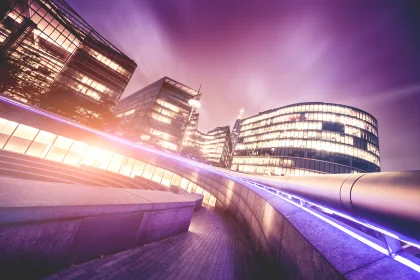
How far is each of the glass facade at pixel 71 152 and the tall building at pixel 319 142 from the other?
42.4 meters

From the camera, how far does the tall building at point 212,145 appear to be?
12075 cm

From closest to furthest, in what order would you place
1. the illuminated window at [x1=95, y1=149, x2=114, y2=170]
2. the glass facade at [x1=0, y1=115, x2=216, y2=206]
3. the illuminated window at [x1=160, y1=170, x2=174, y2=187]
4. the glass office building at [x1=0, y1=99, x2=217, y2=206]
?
the glass office building at [x1=0, y1=99, x2=217, y2=206] < the glass facade at [x1=0, y1=115, x2=216, y2=206] < the illuminated window at [x1=95, y1=149, x2=114, y2=170] < the illuminated window at [x1=160, y1=170, x2=174, y2=187]

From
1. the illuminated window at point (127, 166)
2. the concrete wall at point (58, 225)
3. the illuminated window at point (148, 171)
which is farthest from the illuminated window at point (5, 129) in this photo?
the concrete wall at point (58, 225)

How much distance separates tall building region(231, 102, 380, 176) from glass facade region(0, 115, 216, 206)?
1668 inches

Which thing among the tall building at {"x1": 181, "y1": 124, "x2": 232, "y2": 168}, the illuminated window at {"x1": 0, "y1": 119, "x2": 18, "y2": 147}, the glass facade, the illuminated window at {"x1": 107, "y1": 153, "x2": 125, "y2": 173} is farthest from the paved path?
the tall building at {"x1": 181, "y1": 124, "x2": 232, "y2": 168}

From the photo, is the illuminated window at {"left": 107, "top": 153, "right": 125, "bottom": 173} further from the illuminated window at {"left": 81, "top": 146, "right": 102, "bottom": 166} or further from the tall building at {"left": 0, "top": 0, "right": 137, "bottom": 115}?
the tall building at {"left": 0, "top": 0, "right": 137, "bottom": 115}

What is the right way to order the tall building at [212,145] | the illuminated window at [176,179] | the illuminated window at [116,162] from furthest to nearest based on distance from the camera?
the tall building at [212,145] → the illuminated window at [176,179] → the illuminated window at [116,162]

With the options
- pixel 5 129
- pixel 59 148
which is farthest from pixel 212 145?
pixel 5 129

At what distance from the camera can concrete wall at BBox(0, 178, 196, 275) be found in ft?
7.07

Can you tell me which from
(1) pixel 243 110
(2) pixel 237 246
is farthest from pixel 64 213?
(1) pixel 243 110

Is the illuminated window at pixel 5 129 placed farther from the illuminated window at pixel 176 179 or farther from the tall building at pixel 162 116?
the tall building at pixel 162 116

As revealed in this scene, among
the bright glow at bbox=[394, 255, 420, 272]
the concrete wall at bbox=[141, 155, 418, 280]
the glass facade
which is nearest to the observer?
the bright glow at bbox=[394, 255, 420, 272]

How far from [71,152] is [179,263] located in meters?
20.5

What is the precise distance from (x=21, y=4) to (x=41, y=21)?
4368 millimetres
